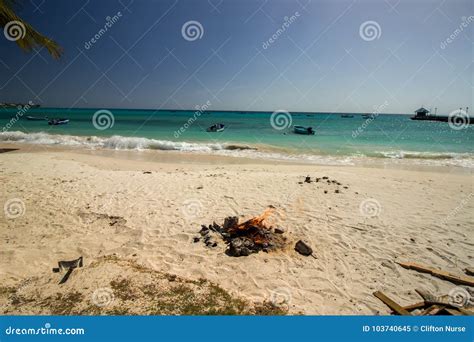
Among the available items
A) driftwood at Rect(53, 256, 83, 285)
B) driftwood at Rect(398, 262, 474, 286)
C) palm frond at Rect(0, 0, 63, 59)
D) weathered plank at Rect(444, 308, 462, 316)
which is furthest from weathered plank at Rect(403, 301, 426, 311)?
palm frond at Rect(0, 0, 63, 59)

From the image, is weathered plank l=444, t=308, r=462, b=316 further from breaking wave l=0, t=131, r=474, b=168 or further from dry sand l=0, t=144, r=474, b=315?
breaking wave l=0, t=131, r=474, b=168

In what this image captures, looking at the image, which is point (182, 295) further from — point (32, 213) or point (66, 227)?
point (32, 213)

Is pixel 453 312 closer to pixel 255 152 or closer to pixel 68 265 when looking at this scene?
pixel 68 265

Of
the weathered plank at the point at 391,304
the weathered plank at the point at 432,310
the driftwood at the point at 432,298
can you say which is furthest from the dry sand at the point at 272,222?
the weathered plank at the point at 432,310

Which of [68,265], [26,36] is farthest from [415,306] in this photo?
[26,36]

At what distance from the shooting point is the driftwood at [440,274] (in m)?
4.89

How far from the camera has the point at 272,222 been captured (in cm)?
698

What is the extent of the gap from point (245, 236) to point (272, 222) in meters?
1.21

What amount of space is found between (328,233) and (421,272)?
1928mm

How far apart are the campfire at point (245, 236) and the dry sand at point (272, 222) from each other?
180 millimetres

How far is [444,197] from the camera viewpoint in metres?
9.32

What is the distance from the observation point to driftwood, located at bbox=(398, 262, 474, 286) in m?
4.89

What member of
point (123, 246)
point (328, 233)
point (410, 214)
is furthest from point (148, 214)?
point (410, 214)

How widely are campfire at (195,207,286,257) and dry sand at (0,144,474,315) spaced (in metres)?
0.18
